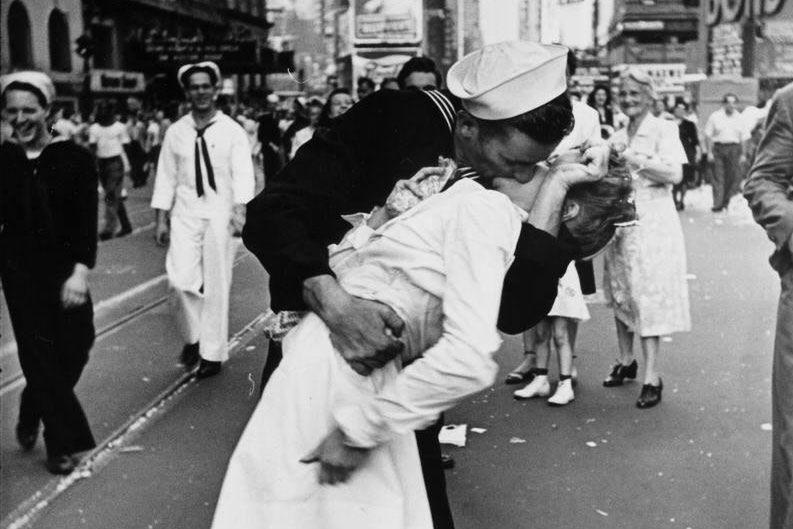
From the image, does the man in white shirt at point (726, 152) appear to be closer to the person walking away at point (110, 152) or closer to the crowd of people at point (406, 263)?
the person walking away at point (110, 152)

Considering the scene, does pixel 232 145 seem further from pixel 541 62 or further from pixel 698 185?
pixel 698 185

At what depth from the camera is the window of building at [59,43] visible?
41625 mm

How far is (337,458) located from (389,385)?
164mm

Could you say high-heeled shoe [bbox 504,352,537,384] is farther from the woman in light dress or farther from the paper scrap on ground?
the paper scrap on ground

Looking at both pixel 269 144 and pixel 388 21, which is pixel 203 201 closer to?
pixel 269 144

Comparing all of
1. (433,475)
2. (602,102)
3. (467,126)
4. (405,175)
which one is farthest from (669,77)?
(467,126)

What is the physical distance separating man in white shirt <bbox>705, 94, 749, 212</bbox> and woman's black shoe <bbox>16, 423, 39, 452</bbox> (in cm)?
1514

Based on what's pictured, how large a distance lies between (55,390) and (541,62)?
149 inches

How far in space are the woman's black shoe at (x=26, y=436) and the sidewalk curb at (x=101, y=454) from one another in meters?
0.33

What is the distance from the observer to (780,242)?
3604 mm

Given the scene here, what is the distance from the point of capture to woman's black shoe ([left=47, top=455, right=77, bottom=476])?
536cm

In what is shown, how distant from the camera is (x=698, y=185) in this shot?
23.9 m

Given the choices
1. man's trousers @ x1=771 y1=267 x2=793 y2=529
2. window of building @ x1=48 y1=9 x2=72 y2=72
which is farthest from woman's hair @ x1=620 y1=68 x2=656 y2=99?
window of building @ x1=48 y1=9 x2=72 y2=72

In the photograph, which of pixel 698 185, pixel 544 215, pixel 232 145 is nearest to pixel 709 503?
pixel 544 215
